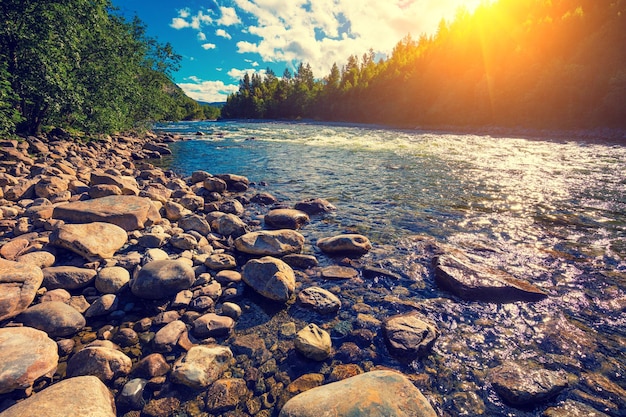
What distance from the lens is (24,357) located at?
2.65m

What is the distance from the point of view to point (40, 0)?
11.0 meters

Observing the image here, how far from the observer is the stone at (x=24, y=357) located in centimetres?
245

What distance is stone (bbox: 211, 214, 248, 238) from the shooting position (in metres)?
6.52

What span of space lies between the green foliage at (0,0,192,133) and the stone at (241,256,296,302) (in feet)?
34.9

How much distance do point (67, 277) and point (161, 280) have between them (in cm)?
124

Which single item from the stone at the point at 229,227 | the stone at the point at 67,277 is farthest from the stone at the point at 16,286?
the stone at the point at 229,227

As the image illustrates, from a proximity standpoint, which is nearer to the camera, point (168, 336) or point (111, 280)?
point (168, 336)

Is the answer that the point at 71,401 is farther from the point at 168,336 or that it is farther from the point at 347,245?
the point at 347,245

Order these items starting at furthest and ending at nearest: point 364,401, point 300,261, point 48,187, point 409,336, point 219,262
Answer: point 48,187 → point 300,261 → point 219,262 → point 409,336 → point 364,401

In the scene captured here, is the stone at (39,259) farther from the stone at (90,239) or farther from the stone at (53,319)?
the stone at (53,319)

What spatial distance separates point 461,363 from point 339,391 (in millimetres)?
1545

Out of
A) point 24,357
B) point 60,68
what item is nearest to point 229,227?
point 24,357

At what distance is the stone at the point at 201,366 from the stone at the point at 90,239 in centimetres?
275

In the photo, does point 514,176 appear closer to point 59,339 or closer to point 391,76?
point 59,339
